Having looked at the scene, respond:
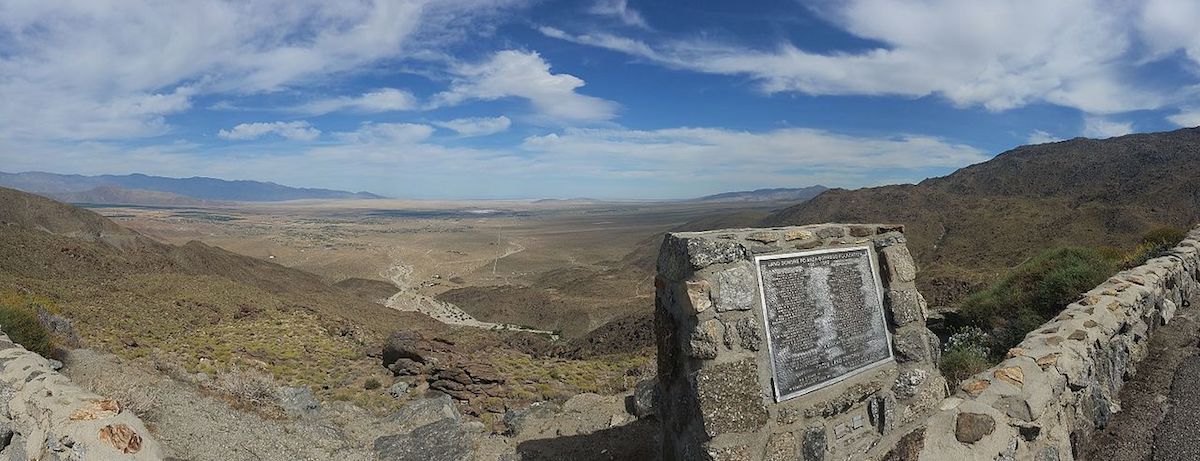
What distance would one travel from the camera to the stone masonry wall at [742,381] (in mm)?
4234

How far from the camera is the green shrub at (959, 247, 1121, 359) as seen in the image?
9.10m

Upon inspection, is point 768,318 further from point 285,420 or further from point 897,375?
point 285,420

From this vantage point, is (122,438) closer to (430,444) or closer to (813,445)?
(430,444)

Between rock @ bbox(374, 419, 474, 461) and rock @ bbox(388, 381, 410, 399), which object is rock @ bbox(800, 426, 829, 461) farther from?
rock @ bbox(388, 381, 410, 399)

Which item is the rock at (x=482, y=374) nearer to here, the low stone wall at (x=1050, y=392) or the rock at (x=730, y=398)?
the rock at (x=730, y=398)

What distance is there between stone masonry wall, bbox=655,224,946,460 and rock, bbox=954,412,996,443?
0.35 metres

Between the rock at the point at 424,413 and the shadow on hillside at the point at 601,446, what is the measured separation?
79.2 inches

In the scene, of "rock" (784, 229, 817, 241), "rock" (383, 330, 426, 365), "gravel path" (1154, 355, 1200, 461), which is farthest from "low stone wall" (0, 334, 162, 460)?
"gravel path" (1154, 355, 1200, 461)

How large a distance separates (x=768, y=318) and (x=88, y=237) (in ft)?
154

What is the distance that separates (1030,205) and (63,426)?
2223 inches

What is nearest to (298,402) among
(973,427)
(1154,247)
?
(973,427)

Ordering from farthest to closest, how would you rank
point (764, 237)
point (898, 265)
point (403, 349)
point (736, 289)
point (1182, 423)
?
point (403, 349) < point (1182, 423) < point (898, 265) < point (764, 237) < point (736, 289)

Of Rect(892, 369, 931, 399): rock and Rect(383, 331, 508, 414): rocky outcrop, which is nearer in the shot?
Rect(892, 369, 931, 399): rock

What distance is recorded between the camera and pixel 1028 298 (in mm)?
10453
